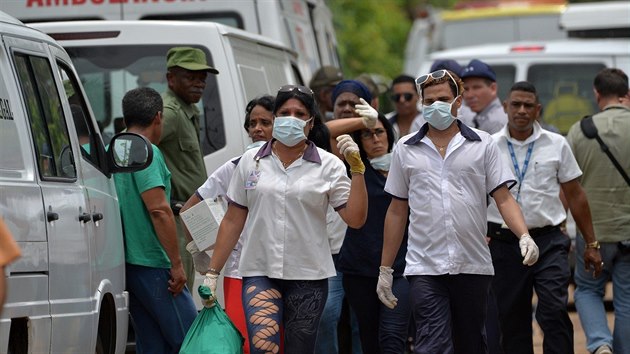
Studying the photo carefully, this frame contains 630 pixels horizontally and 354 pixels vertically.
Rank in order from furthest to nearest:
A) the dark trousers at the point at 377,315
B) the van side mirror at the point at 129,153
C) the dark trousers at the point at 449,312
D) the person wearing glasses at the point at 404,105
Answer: the person wearing glasses at the point at 404,105, the dark trousers at the point at 377,315, the dark trousers at the point at 449,312, the van side mirror at the point at 129,153

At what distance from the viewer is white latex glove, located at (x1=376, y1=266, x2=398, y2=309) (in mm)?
8000

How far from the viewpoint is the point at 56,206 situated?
21.5 feet

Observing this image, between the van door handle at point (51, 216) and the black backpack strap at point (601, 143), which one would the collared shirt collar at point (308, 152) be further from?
the black backpack strap at point (601, 143)

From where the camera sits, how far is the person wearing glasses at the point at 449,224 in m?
7.72

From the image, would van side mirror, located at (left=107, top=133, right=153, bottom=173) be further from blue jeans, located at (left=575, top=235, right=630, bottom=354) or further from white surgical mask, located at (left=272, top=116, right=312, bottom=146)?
blue jeans, located at (left=575, top=235, right=630, bottom=354)

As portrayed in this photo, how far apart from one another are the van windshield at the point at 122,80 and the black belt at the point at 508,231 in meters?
1.78

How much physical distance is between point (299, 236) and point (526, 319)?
8.90ft

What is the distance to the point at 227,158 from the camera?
941 cm

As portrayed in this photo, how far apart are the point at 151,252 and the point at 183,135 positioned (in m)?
0.97

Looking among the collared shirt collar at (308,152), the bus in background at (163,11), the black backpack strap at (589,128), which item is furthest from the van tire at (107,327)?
the bus in background at (163,11)

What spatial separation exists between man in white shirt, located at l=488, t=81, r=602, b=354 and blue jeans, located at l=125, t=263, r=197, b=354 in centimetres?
220

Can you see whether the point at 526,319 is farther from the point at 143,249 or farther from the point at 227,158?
the point at 143,249

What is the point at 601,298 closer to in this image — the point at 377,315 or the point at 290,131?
the point at 377,315

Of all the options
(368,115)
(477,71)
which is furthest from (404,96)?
(368,115)
